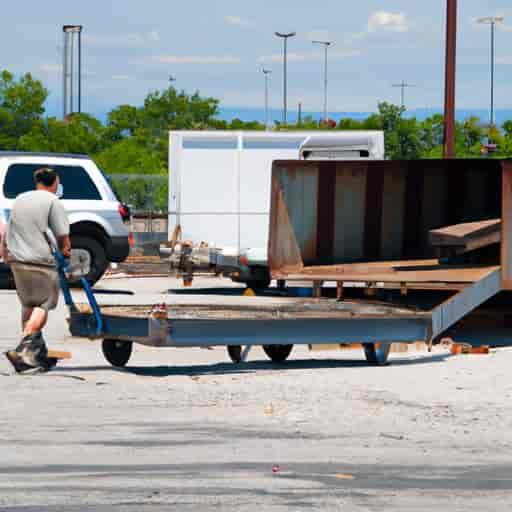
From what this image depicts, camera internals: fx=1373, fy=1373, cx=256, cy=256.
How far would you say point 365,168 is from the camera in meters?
16.3

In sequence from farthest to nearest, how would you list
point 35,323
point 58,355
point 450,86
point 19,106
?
point 19,106, point 450,86, point 58,355, point 35,323

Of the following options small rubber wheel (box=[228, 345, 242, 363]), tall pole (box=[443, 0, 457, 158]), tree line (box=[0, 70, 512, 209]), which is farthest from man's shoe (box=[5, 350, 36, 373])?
tree line (box=[0, 70, 512, 209])

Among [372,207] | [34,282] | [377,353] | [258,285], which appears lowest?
[258,285]

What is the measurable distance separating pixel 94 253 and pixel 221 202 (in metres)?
2.16

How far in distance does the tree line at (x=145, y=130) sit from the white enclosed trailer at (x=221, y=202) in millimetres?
20251

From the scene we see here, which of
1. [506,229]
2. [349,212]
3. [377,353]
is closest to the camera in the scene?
[377,353]

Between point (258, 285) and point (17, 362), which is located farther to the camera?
point (258, 285)

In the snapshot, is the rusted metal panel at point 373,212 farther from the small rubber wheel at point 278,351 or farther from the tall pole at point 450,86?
the tall pole at point 450,86

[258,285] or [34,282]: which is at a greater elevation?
[34,282]

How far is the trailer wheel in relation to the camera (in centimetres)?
1259

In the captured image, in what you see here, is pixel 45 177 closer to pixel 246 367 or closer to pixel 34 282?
pixel 34 282

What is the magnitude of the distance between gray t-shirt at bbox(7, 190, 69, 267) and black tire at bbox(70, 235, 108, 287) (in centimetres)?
971

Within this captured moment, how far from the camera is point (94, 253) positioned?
2167 cm

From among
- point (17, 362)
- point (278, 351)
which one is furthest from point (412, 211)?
point (17, 362)
